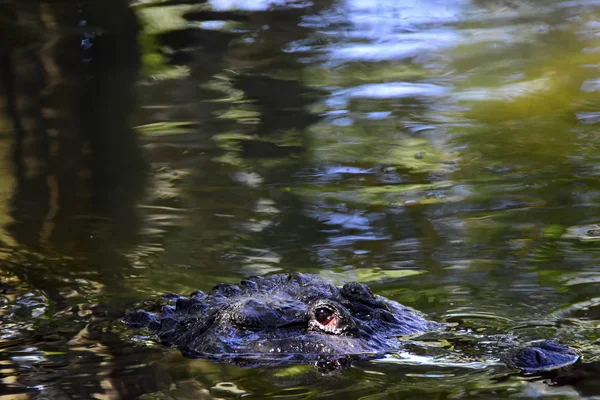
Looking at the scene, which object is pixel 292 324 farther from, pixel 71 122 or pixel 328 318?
pixel 71 122

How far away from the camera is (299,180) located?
294 inches

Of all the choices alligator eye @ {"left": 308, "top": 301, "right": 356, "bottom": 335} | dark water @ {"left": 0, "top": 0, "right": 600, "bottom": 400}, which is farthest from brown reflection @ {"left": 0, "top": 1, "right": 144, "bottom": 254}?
alligator eye @ {"left": 308, "top": 301, "right": 356, "bottom": 335}

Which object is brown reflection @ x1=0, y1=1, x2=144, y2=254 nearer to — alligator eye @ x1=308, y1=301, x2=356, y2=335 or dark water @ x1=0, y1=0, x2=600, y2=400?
dark water @ x1=0, y1=0, x2=600, y2=400

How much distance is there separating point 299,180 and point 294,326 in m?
3.46

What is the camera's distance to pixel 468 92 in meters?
10.2

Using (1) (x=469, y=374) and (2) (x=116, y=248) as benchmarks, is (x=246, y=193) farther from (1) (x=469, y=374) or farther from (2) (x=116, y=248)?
(1) (x=469, y=374)

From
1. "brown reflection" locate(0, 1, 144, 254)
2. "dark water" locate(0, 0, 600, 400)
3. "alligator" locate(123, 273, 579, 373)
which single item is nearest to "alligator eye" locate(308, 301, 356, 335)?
"alligator" locate(123, 273, 579, 373)

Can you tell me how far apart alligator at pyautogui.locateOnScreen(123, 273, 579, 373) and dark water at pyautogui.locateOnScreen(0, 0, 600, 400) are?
132 millimetres

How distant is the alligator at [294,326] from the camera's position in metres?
3.98

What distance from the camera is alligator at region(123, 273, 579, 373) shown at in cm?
398

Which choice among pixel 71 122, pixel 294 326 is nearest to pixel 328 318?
pixel 294 326

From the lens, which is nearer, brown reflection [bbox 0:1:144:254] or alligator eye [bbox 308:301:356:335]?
alligator eye [bbox 308:301:356:335]

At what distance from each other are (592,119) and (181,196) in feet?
13.7

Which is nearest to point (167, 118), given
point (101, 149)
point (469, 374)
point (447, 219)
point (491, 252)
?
point (101, 149)
